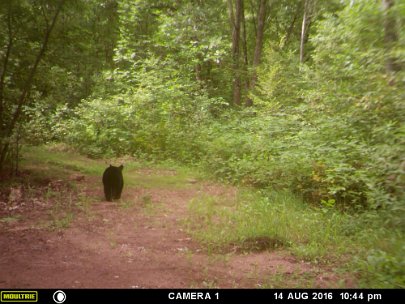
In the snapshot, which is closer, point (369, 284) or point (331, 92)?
point (369, 284)

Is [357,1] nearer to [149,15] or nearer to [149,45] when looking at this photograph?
[149,45]

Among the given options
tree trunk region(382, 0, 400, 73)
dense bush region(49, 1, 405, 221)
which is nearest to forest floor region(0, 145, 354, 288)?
dense bush region(49, 1, 405, 221)

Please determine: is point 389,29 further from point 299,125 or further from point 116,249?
point 299,125

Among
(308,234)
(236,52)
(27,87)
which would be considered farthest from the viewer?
(236,52)

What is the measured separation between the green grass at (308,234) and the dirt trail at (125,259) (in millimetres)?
281

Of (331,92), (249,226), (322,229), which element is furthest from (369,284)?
(331,92)

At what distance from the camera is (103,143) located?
1398 centimetres

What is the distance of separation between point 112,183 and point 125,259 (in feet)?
10.3

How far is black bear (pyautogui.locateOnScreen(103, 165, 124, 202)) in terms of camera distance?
8.02 metres

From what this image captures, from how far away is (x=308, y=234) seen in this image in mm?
5984

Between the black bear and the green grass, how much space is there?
1.71 metres

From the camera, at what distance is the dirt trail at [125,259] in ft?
14.9

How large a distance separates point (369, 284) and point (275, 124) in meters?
7.28
